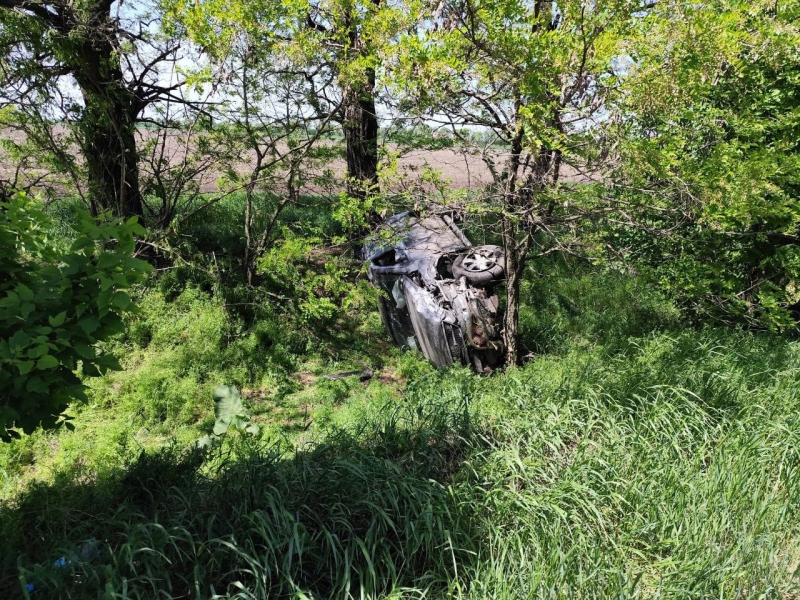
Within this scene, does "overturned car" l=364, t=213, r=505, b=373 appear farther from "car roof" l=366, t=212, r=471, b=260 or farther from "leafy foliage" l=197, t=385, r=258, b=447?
"leafy foliage" l=197, t=385, r=258, b=447

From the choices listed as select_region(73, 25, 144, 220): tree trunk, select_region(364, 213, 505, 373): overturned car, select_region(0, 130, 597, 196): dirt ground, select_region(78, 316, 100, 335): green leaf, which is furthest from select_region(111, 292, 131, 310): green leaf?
select_region(73, 25, 144, 220): tree trunk

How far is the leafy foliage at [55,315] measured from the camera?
236 centimetres

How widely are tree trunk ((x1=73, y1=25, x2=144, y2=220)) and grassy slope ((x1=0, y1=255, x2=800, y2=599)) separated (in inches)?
144

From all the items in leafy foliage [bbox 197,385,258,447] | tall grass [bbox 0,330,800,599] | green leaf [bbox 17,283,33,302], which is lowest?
tall grass [bbox 0,330,800,599]

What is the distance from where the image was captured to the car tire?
6.63 meters

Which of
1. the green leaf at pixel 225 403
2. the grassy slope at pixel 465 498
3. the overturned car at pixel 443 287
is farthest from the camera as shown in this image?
the overturned car at pixel 443 287

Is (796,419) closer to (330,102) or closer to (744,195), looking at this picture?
(744,195)

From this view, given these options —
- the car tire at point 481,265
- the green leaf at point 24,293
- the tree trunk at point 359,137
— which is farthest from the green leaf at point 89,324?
the tree trunk at point 359,137

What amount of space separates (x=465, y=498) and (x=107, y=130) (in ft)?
23.4

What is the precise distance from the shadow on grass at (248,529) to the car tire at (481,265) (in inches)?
114

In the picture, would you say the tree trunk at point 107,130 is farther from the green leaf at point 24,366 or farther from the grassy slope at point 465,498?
the green leaf at point 24,366

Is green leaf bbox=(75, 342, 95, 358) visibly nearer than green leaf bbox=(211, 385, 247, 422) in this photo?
Yes

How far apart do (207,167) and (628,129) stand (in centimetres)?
533

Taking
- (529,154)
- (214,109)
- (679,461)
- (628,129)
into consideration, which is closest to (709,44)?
(628,129)
